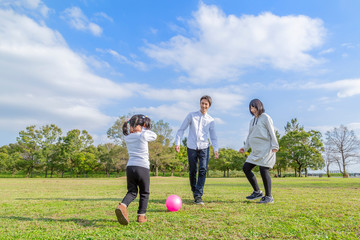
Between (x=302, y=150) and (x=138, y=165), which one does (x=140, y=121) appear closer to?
(x=138, y=165)

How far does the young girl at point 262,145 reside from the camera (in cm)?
575

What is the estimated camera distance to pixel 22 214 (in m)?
5.03

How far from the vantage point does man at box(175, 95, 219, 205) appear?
19.3ft

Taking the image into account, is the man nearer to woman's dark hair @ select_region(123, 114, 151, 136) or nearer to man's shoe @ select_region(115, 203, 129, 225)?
woman's dark hair @ select_region(123, 114, 151, 136)

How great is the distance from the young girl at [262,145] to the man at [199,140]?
901 millimetres

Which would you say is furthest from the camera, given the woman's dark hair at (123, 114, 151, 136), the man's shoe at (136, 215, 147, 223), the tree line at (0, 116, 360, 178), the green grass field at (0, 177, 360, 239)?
the tree line at (0, 116, 360, 178)

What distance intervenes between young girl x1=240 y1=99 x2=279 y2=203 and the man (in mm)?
901

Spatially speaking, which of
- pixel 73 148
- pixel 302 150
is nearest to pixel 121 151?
pixel 73 148

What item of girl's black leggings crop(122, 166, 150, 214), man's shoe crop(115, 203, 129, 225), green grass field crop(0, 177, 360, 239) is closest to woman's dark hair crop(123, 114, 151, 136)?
girl's black leggings crop(122, 166, 150, 214)

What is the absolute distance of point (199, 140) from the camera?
6012 millimetres

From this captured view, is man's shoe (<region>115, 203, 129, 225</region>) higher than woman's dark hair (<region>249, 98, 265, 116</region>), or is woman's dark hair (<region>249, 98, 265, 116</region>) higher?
woman's dark hair (<region>249, 98, 265, 116</region>)

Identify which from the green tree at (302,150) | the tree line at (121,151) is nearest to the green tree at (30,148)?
the tree line at (121,151)

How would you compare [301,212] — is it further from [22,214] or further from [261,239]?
[22,214]

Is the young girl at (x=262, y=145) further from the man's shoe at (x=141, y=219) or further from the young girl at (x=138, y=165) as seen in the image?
the man's shoe at (x=141, y=219)
